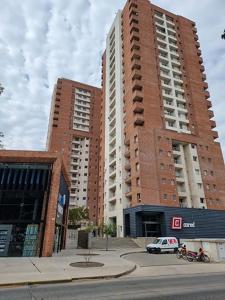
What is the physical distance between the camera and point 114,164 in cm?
5950

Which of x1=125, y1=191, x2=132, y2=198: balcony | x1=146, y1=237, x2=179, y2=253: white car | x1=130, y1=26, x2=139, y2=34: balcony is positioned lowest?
x1=146, y1=237, x2=179, y2=253: white car

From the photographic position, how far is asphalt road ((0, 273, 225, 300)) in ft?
28.8

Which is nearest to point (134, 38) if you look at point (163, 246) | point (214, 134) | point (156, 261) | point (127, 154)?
point (127, 154)

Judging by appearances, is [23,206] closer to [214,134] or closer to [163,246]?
[163,246]

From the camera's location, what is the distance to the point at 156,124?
173 ft

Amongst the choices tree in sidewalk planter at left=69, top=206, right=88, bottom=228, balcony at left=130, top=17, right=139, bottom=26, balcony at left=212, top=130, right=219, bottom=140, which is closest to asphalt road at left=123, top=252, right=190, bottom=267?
balcony at left=212, top=130, right=219, bottom=140

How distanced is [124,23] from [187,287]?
6894 cm

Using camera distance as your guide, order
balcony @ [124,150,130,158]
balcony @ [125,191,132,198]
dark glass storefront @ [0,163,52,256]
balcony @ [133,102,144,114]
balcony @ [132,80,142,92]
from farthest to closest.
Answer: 1. balcony @ [132,80,142,92]
2. balcony @ [124,150,130,158]
3. balcony @ [133,102,144,114]
4. balcony @ [125,191,132,198]
5. dark glass storefront @ [0,163,52,256]

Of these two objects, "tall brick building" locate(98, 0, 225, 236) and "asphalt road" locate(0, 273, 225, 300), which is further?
"tall brick building" locate(98, 0, 225, 236)

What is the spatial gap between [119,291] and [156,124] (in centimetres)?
4520

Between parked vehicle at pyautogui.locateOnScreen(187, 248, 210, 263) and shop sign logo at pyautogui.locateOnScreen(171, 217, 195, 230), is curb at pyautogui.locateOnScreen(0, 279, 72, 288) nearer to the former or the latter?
parked vehicle at pyautogui.locateOnScreen(187, 248, 210, 263)

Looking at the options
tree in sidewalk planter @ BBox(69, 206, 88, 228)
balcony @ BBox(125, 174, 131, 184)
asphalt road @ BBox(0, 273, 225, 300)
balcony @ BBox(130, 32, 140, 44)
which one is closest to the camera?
asphalt road @ BBox(0, 273, 225, 300)

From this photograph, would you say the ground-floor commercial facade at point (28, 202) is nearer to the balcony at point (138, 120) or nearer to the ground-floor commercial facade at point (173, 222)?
the ground-floor commercial facade at point (173, 222)

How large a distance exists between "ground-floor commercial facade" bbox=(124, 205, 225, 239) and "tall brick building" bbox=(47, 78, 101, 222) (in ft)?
129
